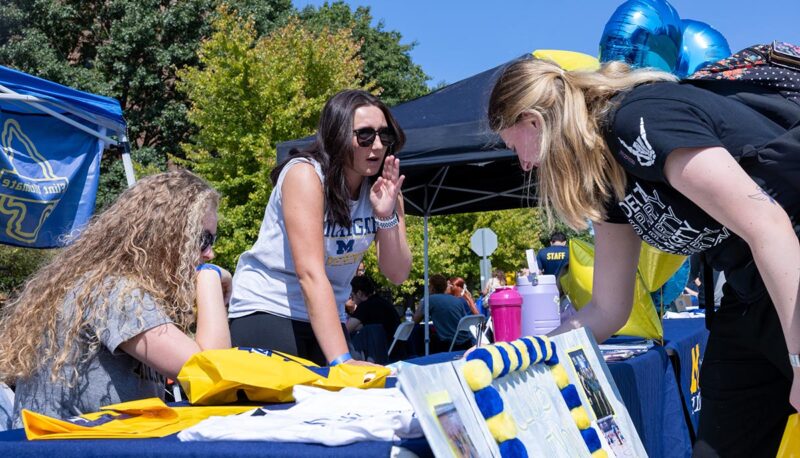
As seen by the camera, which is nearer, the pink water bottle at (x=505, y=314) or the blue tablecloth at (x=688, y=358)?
the pink water bottle at (x=505, y=314)

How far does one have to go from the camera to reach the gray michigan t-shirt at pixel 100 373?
1824mm

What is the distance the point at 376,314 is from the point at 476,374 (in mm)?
7295

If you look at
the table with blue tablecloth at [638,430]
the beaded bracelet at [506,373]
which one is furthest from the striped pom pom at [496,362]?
the table with blue tablecloth at [638,430]

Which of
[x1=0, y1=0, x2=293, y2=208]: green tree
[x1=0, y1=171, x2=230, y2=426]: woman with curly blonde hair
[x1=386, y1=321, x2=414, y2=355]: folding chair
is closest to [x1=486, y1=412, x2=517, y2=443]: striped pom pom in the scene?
[x1=0, y1=171, x2=230, y2=426]: woman with curly blonde hair

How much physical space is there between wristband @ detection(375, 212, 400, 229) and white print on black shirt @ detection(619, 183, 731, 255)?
107cm

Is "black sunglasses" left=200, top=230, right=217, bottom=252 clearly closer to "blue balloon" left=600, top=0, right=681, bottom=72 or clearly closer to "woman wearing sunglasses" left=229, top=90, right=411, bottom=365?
"woman wearing sunglasses" left=229, top=90, right=411, bottom=365

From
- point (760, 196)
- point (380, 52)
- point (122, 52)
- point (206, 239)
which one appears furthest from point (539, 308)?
point (380, 52)

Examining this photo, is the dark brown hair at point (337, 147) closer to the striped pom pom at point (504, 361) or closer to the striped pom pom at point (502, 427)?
the striped pom pom at point (504, 361)

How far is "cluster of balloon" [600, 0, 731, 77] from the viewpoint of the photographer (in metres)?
3.83

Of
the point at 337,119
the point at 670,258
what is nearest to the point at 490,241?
the point at 670,258

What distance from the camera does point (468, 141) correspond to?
5.20 metres

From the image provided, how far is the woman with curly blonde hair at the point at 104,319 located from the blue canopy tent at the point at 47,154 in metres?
3.23

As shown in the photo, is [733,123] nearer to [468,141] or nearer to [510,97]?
[510,97]

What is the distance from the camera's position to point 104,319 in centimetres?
183
